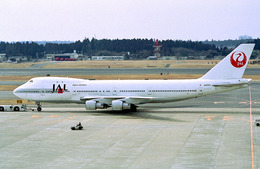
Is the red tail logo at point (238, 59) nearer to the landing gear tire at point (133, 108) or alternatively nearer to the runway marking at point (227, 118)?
the runway marking at point (227, 118)

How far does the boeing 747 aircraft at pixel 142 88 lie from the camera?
52.9 m

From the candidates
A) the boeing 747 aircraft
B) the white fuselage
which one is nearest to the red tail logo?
the boeing 747 aircraft

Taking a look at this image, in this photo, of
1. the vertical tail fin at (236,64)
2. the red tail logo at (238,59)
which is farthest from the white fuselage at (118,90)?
the red tail logo at (238,59)

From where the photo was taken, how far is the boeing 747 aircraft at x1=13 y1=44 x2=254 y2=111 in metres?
52.9

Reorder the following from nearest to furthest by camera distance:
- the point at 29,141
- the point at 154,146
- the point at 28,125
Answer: the point at 154,146 → the point at 29,141 → the point at 28,125

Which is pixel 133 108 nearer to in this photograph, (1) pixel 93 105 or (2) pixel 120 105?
(2) pixel 120 105

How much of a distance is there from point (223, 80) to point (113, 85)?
14395mm

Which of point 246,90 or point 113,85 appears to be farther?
point 246,90

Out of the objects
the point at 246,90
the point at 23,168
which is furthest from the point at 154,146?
the point at 246,90

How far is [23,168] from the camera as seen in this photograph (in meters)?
29.1

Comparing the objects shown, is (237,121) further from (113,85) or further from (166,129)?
(113,85)

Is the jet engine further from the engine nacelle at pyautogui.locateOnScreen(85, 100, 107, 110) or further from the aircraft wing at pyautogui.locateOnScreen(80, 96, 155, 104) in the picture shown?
the engine nacelle at pyautogui.locateOnScreen(85, 100, 107, 110)

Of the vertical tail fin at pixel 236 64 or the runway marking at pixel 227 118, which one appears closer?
the runway marking at pixel 227 118

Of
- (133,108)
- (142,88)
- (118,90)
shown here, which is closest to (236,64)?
(142,88)
